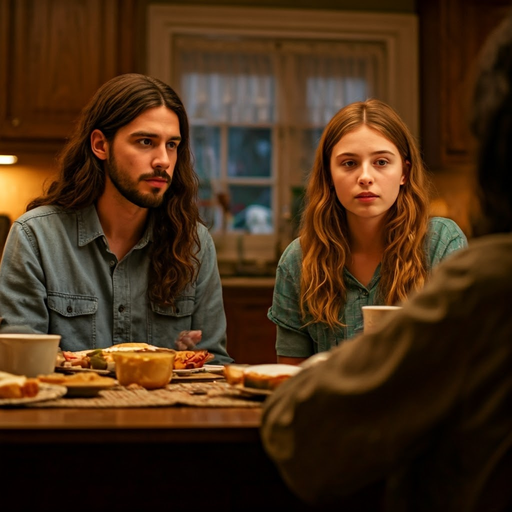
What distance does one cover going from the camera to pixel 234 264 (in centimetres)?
470

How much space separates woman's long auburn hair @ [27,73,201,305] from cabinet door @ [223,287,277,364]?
175 centimetres

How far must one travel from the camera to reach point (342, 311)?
190cm

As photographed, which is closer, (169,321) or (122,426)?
(122,426)

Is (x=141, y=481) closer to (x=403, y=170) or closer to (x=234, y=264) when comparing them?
(x=403, y=170)

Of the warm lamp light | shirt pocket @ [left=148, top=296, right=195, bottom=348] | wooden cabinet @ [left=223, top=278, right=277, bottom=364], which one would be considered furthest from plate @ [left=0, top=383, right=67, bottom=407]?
the warm lamp light

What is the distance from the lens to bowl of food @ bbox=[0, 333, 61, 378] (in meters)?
1.29

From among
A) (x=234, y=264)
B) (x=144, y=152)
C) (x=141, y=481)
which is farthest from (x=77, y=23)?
(x=141, y=481)

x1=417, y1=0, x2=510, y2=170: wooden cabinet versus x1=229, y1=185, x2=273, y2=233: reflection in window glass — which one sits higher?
x1=417, y1=0, x2=510, y2=170: wooden cabinet

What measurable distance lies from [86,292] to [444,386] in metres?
1.40

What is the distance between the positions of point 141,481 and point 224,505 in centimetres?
11

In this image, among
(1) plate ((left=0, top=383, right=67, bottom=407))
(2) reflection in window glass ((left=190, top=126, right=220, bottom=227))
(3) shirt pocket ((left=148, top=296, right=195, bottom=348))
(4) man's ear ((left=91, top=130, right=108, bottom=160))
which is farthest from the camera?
(2) reflection in window glass ((left=190, top=126, right=220, bottom=227))

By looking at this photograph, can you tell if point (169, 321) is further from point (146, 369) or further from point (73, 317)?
point (146, 369)

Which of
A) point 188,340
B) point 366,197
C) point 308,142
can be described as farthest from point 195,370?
point 308,142

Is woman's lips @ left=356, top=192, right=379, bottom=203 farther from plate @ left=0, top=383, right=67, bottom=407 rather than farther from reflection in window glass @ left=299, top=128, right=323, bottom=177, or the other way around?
reflection in window glass @ left=299, top=128, right=323, bottom=177
